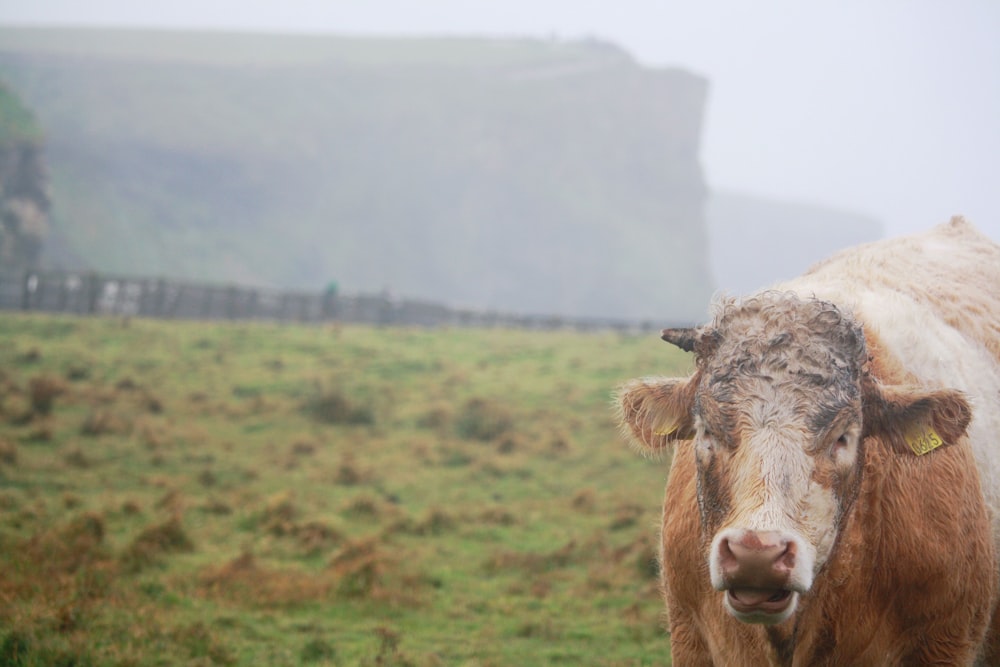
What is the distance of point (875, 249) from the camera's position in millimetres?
6828

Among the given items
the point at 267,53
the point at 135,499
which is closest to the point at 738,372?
the point at 135,499

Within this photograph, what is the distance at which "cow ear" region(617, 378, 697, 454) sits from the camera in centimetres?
459

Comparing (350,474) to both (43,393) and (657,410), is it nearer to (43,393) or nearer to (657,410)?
(43,393)

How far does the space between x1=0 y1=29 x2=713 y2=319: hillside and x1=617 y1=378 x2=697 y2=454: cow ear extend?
263 feet

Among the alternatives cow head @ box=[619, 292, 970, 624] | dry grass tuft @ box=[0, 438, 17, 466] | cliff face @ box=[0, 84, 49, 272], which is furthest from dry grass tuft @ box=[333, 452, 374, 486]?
cliff face @ box=[0, 84, 49, 272]

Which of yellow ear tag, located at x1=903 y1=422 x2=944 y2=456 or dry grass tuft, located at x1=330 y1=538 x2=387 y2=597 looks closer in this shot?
yellow ear tag, located at x1=903 y1=422 x2=944 y2=456

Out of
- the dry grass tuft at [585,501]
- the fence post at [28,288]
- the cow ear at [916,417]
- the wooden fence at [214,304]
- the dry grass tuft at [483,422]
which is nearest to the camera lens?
the cow ear at [916,417]

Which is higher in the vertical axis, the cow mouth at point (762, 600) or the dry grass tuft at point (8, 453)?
the cow mouth at point (762, 600)

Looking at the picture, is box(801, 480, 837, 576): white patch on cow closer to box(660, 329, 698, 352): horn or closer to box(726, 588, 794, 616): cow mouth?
box(726, 588, 794, 616): cow mouth

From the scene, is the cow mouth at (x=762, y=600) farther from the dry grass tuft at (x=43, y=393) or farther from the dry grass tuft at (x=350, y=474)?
the dry grass tuft at (x=43, y=393)

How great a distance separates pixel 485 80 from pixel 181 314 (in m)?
81.5

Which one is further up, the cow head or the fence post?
the cow head

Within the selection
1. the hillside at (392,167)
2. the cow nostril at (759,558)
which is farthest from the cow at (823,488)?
the hillside at (392,167)

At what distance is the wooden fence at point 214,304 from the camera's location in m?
32.6
